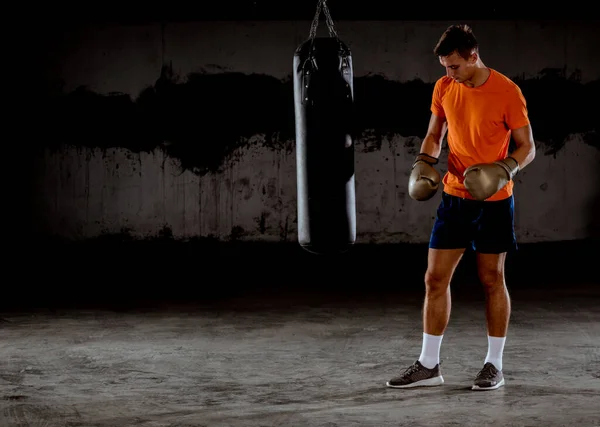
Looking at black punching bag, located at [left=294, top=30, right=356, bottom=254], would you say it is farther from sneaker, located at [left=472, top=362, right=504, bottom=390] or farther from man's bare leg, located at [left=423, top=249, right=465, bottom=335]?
sneaker, located at [left=472, top=362, right=504, bottom=390]

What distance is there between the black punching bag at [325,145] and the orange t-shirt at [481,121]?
0.98 metres

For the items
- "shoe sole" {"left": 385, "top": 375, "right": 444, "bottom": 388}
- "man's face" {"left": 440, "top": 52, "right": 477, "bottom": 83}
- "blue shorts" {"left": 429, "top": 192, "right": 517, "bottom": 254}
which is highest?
"man's face" {"left": 440, "top": 52, "right": 477, "bottom": 83}

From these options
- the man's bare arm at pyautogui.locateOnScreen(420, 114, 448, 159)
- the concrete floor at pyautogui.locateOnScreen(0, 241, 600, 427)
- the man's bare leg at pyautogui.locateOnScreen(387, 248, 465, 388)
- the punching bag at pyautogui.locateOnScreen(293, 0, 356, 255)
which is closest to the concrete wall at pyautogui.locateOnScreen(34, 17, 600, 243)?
the concrete floor at pyautogui.locateOnScreen(0, 241, 600, 427)

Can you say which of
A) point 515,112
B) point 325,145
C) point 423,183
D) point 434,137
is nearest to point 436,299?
point 423,183

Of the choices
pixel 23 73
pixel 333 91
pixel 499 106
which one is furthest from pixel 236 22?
pixel 499 106

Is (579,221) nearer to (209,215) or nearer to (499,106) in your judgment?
(209,215)

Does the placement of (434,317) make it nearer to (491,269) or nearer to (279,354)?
(491,269)

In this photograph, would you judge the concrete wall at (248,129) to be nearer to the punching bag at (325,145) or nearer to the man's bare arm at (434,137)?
the punching bag at (325,145)

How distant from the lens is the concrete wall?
824cm

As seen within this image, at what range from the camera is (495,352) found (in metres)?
3.22

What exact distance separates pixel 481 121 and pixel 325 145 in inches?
48.2

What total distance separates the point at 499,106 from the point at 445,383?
109 cm

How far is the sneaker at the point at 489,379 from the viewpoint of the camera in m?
3.09

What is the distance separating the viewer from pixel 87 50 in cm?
827
